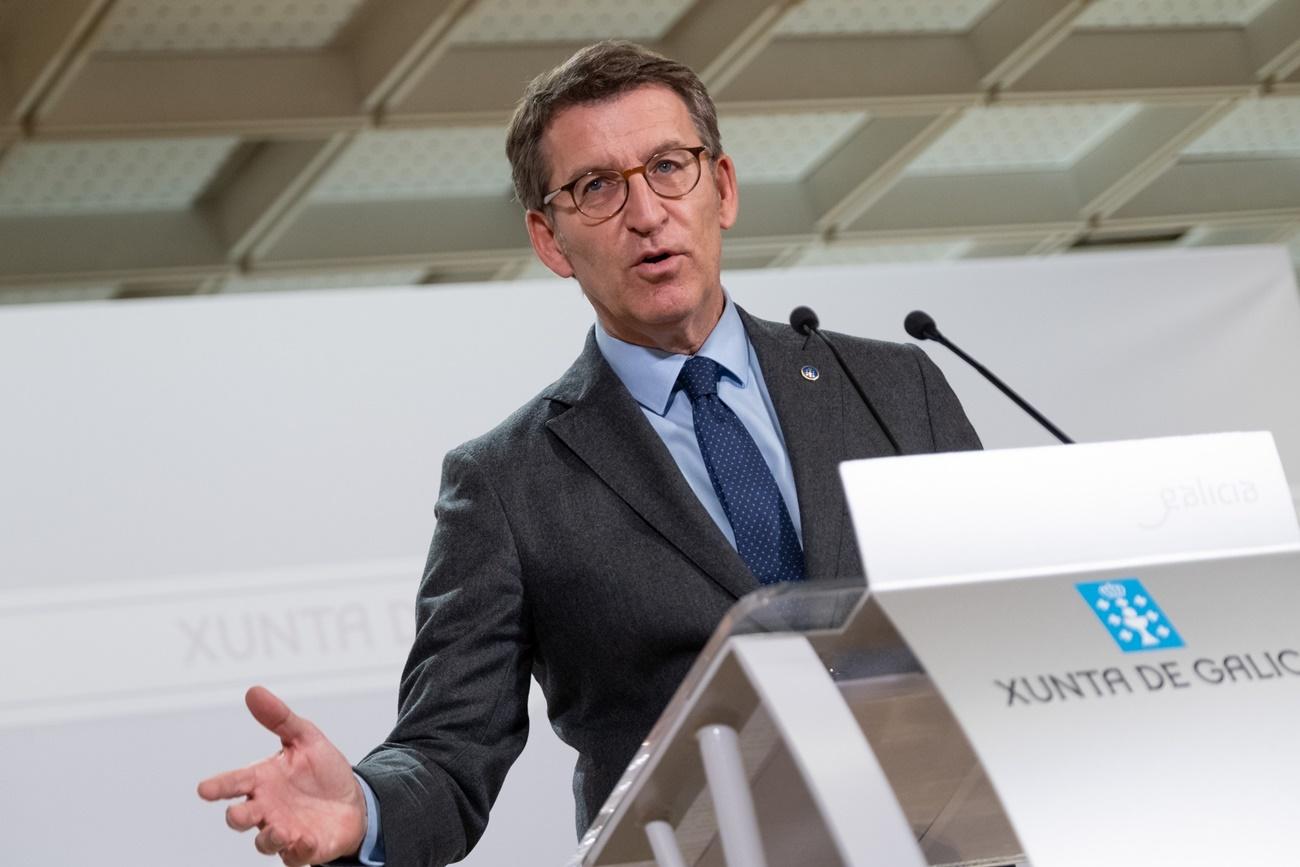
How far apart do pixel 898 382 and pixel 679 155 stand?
1.25ft

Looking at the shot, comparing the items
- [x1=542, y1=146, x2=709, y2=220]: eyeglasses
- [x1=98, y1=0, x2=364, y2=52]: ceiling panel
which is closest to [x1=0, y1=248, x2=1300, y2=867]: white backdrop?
[x1=98, y1=0, x2=364, y2=52]: ceiling panel

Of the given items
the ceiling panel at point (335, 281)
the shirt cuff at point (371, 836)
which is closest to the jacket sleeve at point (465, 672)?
the shirt cuff at point (371, 836)

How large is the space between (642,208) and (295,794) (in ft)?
2.67

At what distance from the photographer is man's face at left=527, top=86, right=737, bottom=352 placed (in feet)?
6.17

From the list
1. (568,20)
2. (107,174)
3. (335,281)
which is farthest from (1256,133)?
(107,174)

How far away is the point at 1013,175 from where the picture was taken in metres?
7.75

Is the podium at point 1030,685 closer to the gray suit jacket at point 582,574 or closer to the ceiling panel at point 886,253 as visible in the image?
the gray suit jacket at point 582,574

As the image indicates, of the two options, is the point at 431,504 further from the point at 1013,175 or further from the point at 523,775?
the point at 1013,175

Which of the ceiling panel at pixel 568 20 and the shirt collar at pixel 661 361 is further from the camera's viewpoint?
the ceiling panel at pixel 568 20

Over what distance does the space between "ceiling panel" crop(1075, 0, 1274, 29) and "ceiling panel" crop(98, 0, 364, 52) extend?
2887 millimetres

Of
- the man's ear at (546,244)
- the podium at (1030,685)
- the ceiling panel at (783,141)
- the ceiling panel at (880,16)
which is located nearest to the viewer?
the podium at (1030,685)

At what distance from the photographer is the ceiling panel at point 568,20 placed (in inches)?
211

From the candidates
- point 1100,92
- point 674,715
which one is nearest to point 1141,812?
point 674,715

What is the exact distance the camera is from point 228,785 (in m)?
1.25
